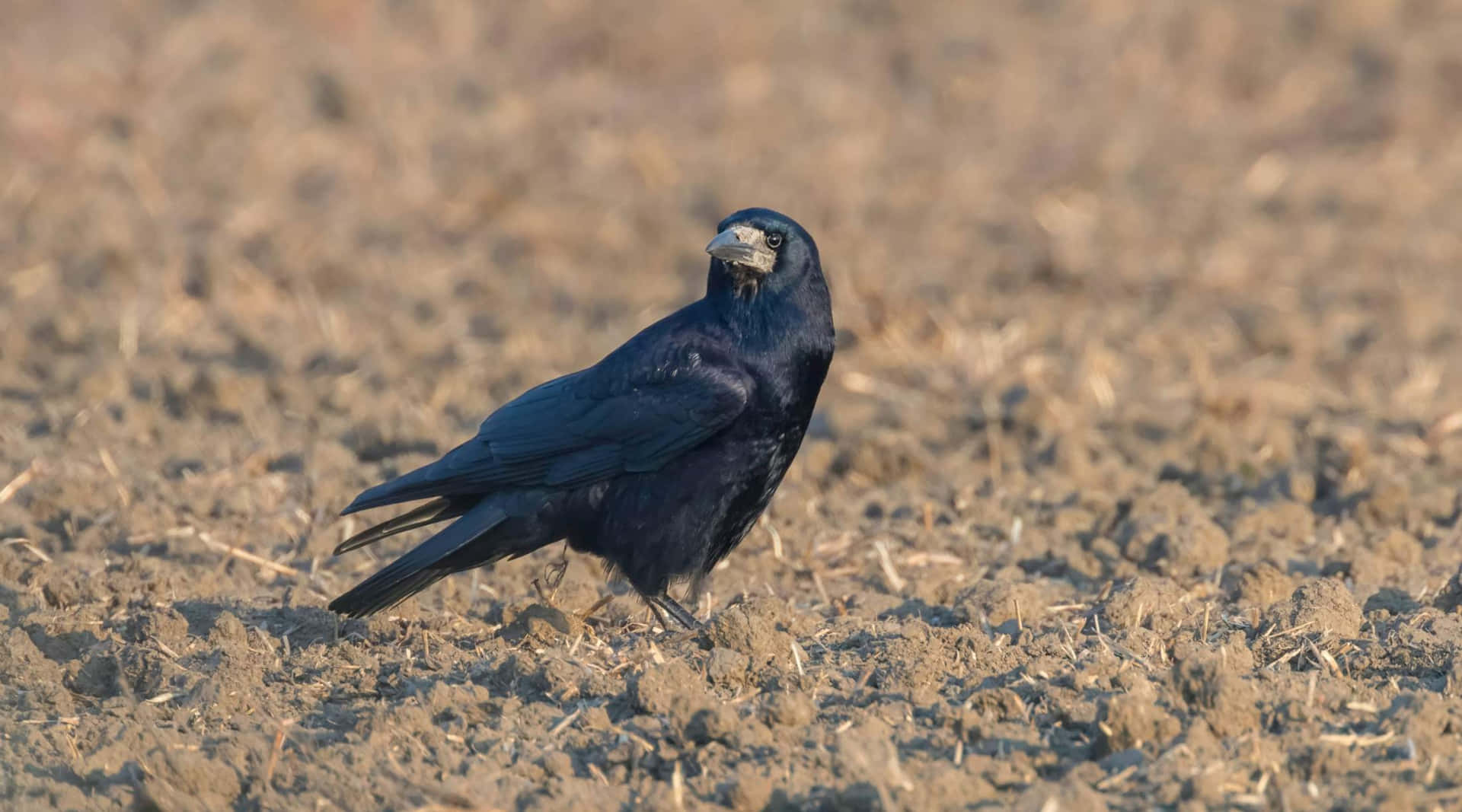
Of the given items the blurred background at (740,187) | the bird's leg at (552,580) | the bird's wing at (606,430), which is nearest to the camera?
the bird's wing at (606,430)

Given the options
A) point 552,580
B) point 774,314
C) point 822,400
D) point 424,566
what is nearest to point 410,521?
point 424,566

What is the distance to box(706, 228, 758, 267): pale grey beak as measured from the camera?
233 inches

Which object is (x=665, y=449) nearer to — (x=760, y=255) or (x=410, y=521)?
(x=760, y=255)

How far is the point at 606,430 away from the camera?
591 centimetres

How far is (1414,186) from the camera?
1262 centimetres

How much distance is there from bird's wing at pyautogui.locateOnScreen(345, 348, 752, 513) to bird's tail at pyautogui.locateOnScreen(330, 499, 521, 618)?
0.11 m

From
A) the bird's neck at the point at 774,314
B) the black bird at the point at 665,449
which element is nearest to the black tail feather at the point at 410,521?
the black bird at the point at 665,449

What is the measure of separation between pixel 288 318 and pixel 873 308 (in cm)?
321

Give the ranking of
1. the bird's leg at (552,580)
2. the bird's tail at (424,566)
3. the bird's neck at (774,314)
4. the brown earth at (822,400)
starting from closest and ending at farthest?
1. the brown earth at (822,400)
2. the bird's tail at (424,566)
3. the bird's neck at (774,314)
4. the bird's leg at (552,580)

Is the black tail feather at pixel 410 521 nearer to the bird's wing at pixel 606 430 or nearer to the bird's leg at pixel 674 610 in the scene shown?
the bird's wing at pixel 606 430

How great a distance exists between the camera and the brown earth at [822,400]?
4539 millimetres

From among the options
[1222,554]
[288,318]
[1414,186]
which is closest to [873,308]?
→ [288,318]

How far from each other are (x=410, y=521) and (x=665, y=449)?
2.78 ft

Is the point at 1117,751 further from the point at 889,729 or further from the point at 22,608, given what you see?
the point at 22,608
